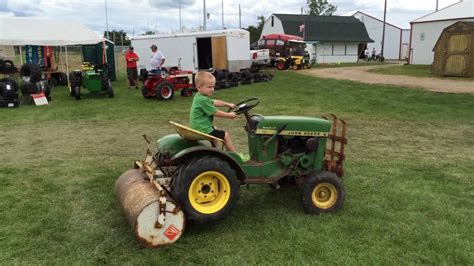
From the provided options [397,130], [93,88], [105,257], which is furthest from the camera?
[93,88]

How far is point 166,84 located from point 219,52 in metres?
5.71

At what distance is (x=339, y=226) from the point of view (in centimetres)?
409

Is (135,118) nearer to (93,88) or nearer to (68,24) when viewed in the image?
(93,88)

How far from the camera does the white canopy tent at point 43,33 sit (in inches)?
639

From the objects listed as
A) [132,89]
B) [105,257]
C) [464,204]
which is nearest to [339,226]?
[464,204]

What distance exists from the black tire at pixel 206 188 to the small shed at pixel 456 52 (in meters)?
18.5

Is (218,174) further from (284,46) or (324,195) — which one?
(284,46)

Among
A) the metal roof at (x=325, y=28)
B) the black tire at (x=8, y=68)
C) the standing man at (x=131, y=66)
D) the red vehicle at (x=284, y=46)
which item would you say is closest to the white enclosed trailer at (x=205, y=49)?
the standing man at (x=131, y=66)

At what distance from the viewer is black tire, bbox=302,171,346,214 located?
14.3ft

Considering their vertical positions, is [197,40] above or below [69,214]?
above

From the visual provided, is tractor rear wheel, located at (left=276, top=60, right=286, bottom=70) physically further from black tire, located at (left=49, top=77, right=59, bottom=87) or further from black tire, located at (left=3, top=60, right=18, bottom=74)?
black tire, located at (left=3, top=60, right=18, bottom=74)

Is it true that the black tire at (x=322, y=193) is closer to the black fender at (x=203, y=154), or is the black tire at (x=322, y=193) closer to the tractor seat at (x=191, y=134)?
the black fender at (x=203, y=154)

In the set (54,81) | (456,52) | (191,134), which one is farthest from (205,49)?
(191,134)

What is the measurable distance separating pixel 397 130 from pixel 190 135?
6202 millimetres
